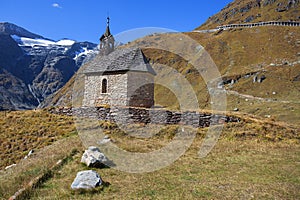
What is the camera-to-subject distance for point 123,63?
24.0m

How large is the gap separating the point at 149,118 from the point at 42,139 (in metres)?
7.55

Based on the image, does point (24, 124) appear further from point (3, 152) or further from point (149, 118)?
point (149, 118)

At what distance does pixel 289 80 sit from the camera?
70.1 metres

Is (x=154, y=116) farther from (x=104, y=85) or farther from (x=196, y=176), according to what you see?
(x=196, y=176)

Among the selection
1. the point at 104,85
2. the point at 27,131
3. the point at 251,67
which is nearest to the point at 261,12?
the point at 251,67

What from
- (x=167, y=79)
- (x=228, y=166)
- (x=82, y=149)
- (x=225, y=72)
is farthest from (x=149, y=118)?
(x=167, y=79)

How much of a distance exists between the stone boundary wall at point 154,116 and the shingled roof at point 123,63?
5.07 m

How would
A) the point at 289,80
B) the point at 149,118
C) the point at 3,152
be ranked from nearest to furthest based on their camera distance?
the point at 3,152 → the point at 149,118 → the point at 289,80

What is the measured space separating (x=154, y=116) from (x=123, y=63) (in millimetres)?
7269

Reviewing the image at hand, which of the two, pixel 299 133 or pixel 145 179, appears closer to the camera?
pixel 145 179

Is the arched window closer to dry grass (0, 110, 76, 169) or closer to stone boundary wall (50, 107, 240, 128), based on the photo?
stone boundary wall (50, 107, 240, 128)

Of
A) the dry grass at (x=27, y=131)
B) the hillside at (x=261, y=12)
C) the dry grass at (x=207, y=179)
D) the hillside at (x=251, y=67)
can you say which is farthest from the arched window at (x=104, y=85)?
the hillside at (x=261, y=12)

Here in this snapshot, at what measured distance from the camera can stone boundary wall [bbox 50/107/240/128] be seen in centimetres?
1842

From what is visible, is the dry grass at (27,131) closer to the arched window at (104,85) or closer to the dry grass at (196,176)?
the dry grass at (196,176)
